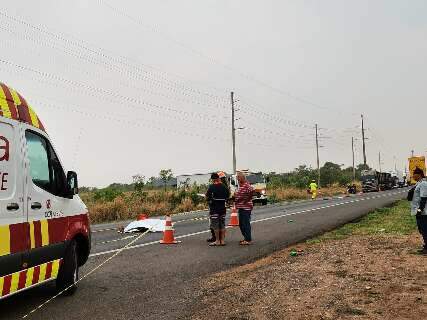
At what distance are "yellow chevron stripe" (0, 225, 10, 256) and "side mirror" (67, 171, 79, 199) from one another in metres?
1.59

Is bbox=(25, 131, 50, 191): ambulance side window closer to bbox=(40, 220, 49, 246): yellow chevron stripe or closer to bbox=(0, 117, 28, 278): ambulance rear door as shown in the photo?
bbox=(0, 117, 28, 278): ambulance rear door

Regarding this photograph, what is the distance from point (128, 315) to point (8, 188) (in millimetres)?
1938

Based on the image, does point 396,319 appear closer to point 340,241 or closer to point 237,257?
point 237,257

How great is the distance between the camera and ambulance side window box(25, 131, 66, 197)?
6397mm

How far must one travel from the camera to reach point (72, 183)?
717 cm

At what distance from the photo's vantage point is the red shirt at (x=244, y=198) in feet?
42.0

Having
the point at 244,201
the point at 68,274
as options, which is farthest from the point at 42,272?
the point at 244,201

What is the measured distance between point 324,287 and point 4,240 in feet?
13.5

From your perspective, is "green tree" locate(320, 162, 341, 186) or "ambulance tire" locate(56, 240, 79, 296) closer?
"ambulance tire" locate(56, 240, 79, 296)

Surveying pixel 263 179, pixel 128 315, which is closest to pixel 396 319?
pixel 128 315

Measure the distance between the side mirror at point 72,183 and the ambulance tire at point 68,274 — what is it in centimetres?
68

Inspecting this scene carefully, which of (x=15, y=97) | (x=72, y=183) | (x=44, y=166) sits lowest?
(x=72, y=183)

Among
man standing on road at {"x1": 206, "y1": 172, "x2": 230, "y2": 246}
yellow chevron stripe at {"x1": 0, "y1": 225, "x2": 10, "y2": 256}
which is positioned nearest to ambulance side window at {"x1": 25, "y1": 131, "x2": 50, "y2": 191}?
yellow chevron stripe at {"x1": 0, "y1": 225, "x2": 10, "y2": 256}

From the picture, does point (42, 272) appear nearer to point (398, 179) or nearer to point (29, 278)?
point (29, 278)
